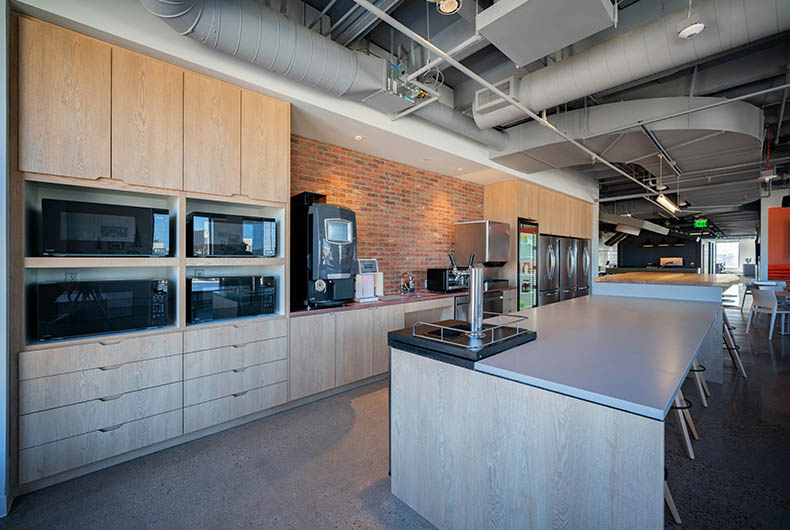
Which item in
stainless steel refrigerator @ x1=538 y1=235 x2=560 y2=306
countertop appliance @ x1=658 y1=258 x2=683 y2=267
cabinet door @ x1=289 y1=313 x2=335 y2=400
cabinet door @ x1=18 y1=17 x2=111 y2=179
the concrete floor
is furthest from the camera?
countertop appliance @ x1=658 y1=258 x2=683 y2=267

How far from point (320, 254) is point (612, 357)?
8.14 ft

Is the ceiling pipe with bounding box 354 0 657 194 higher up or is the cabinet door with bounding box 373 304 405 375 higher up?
the ceiling pipe with bounding box 354 0 657 194

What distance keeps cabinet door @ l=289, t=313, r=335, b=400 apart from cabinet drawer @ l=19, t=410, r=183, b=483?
954mm

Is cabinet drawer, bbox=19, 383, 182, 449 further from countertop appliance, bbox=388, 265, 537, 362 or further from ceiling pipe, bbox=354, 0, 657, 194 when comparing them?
ceiling pipe, bbox=354, 0, 657, 194

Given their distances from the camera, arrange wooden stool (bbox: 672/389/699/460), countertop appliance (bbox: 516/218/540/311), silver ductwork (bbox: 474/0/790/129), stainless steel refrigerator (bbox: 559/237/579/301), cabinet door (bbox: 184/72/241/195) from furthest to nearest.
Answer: stainless steel refrigerator (bbox: 559/237/579/301), countertop appliance (bbox: 516/218/540/311), cabinet door (bbox: 184/72/241/195), silver ductwork (bbox: 474/0/790/129), wooden stool (bbox: 672/389/699/460)

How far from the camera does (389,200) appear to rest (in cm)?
477

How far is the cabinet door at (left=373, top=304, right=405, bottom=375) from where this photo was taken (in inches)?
149

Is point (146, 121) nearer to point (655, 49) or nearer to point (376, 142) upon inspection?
point (376, 142)

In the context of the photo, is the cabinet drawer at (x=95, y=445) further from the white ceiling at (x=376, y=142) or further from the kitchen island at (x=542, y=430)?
the white ceiling at (x=376, y=142)

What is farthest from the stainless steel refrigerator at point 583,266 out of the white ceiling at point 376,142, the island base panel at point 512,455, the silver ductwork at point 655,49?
the island base panel at point 512,455

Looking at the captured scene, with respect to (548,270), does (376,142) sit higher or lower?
higher

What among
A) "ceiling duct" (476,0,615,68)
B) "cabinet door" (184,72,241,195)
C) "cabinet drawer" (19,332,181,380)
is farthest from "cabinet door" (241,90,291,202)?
"ceiling duct" (476,0,615,68)

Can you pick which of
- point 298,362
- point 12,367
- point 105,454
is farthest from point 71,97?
point 298,362

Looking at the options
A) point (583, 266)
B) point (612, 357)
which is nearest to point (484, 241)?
point (612, 357)
